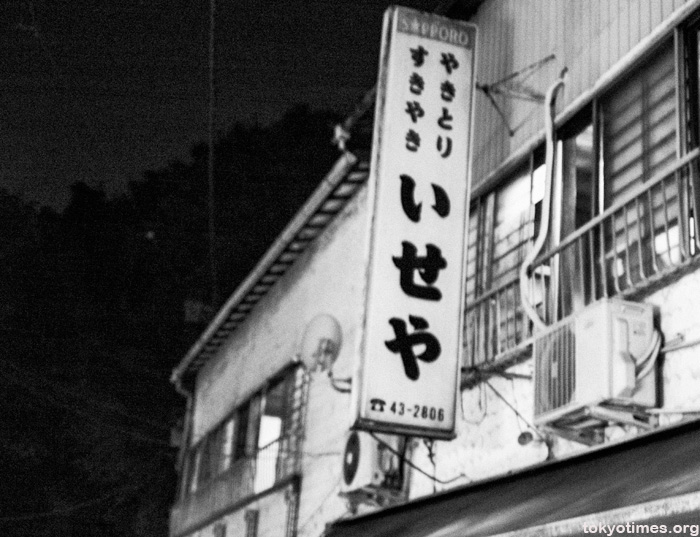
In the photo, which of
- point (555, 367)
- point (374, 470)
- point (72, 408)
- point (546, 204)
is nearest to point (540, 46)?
point (546, 204)

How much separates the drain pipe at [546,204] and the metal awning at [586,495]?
4.67 ft

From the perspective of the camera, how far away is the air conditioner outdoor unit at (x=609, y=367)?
656cm

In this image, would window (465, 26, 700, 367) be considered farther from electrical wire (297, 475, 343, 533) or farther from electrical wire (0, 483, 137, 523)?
electrical wire (0, 483, 137, 523)

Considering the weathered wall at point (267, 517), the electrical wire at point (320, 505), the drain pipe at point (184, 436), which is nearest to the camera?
the electrical wire at point (320, 505)

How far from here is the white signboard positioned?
8.09 m

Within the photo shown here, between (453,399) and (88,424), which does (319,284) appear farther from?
(88,424)

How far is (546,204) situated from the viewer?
8.59 meters

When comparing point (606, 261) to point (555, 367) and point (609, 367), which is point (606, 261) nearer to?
point (555, 367)

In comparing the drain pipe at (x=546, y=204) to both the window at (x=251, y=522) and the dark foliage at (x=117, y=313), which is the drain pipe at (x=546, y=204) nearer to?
the window at (x=251, y=522)

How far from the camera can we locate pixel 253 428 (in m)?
17.5

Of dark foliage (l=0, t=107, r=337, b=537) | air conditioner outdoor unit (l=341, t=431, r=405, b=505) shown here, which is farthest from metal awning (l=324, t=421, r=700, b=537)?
dark foliage (l=0, t=107, r=337, b=537)

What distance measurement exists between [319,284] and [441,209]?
6932mm

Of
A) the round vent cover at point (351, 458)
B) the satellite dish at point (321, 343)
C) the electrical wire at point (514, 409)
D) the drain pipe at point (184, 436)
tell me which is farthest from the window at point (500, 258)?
the drain pipe at point (184, 436)

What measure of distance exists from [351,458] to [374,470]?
622mm
